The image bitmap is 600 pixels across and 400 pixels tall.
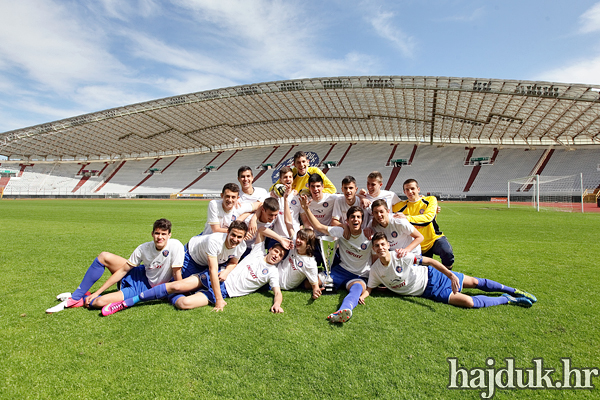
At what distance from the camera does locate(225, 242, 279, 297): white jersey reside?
3707 millimetres

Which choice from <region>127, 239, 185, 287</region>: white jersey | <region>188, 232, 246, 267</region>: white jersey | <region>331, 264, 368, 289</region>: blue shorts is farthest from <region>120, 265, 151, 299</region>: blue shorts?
<region>331, 264, 368, 289</region>: blue shorts

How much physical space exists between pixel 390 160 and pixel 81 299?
126ft

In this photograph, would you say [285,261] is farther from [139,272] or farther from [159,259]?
[139,272]

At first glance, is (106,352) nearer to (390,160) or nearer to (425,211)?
(425,211)

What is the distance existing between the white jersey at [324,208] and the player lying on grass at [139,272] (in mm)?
1937

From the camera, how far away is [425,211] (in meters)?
4.43

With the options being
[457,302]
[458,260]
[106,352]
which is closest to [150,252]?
[106,352]

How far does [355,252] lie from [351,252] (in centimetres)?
6

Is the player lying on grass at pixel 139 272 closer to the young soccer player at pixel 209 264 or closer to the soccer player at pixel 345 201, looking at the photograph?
the young soccer player at pixel 209 264

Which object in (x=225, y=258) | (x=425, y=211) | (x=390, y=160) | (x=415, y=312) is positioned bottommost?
(x=415, y=312)

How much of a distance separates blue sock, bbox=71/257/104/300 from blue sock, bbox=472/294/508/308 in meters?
4.32

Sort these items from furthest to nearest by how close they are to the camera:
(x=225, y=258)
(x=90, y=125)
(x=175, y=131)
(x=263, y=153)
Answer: (x=263, y=153) → (x=175, y=131) → (x=90, y=125) → (x=225, y=258)

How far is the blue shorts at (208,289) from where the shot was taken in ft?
11.5

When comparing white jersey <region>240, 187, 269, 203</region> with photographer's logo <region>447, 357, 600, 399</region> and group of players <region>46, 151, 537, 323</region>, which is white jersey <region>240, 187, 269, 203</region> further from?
photographer's logo <region>447, 357, 600, 399</region>
